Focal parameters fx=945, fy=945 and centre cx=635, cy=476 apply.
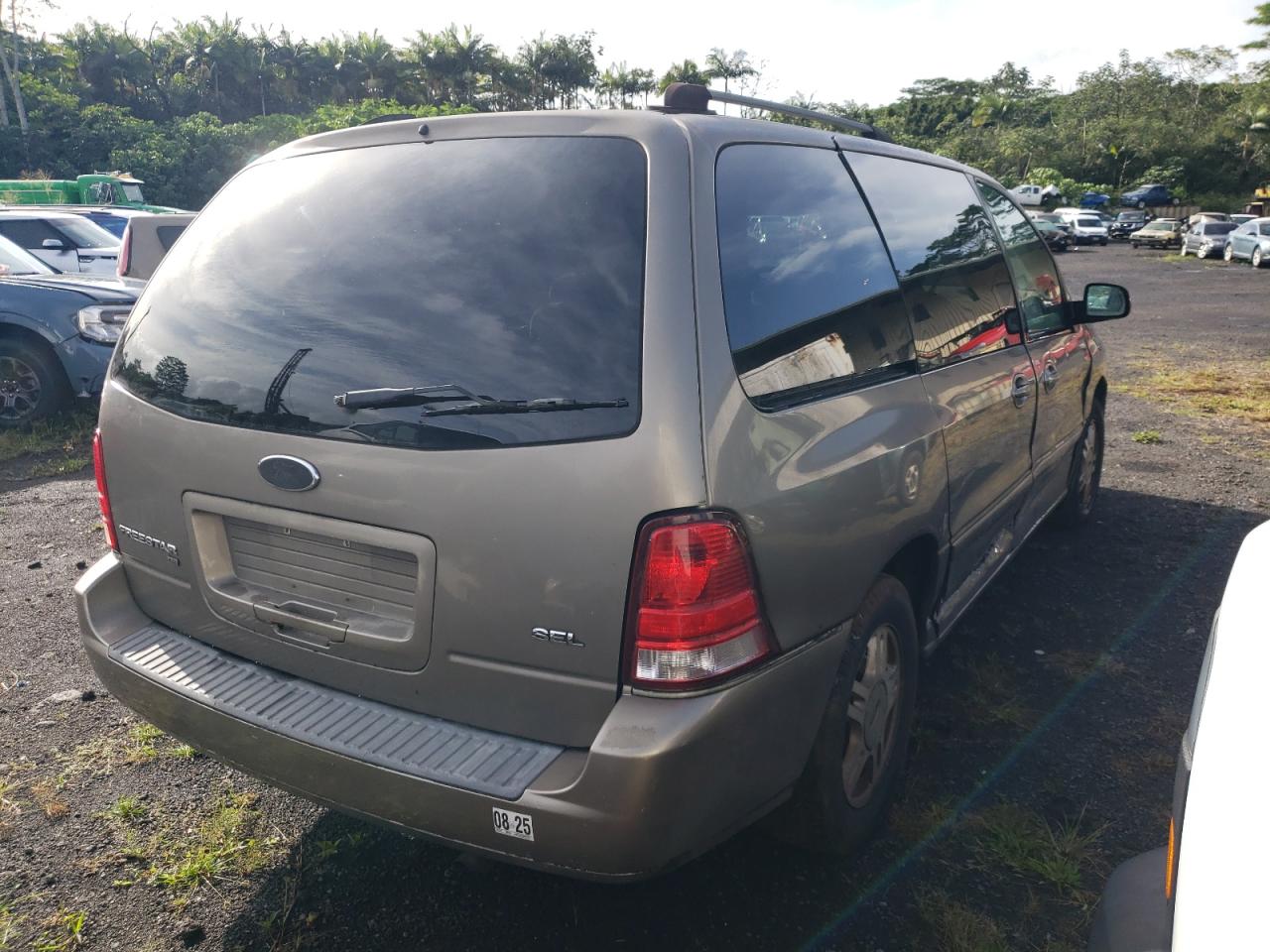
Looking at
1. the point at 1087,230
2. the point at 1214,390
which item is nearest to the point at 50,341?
the point at 1214,390

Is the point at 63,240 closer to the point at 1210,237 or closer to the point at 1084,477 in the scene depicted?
the point at 1084,477

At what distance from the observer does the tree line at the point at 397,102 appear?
4353cm

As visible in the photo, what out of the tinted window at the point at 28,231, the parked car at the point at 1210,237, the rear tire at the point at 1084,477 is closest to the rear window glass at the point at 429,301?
the rear tire at the point at 1084,477

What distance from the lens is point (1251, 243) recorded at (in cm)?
3042

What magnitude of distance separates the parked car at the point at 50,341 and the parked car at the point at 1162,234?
1609 inches

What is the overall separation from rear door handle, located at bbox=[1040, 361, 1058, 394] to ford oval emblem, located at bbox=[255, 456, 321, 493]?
297cm

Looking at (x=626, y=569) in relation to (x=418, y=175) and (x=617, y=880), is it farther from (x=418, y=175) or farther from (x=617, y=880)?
(x=418, y=175)

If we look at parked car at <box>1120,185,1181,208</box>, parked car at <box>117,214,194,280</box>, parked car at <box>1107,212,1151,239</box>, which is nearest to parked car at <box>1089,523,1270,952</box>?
parked car at <box>117,214,194,280</box>

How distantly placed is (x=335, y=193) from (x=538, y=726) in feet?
4.61

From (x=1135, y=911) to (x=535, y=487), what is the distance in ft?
4.18

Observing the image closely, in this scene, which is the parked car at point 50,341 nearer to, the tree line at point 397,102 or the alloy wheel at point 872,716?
the alloy wheel at point 872,716

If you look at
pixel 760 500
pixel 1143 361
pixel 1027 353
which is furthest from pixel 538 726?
pixel 1143 361

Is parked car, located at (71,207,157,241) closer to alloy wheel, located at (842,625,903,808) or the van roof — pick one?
the van roof

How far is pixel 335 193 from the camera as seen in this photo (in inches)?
93.0
